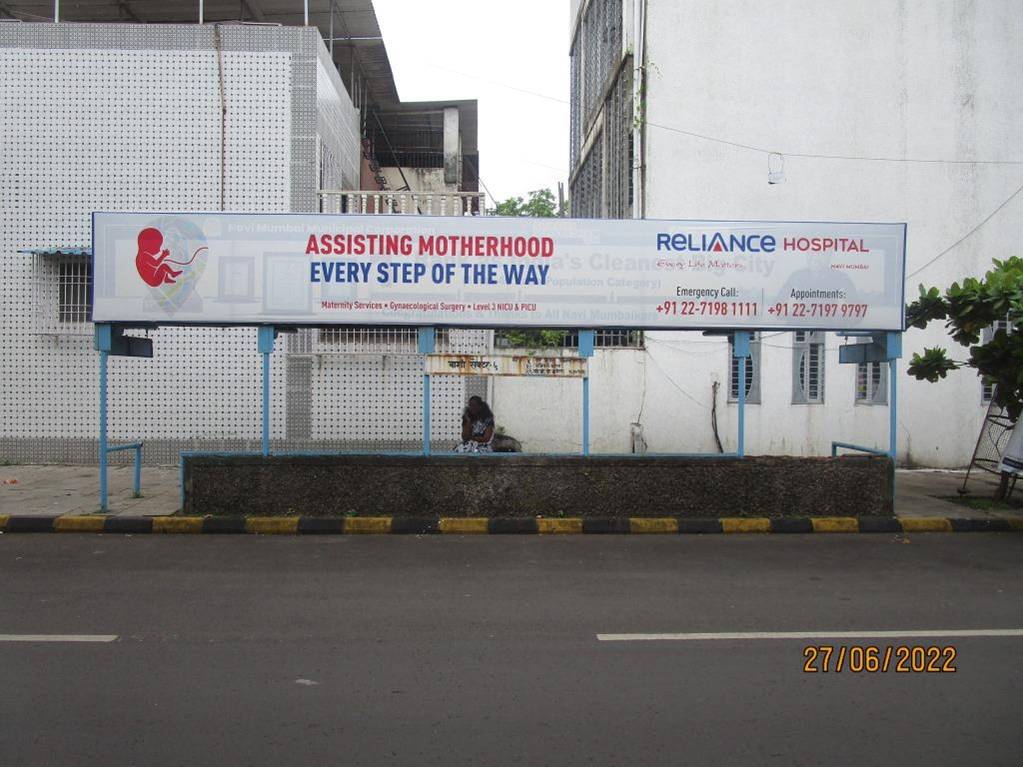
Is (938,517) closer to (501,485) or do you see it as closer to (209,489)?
(501,485)

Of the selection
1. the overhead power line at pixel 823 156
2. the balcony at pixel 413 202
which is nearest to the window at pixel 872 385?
the overhead power line at pixel 823 156

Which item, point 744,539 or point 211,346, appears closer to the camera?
point 744,539

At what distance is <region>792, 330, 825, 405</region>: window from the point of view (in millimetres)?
13211

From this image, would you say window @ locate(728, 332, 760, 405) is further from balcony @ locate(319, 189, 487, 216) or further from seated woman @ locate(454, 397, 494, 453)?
balcony @ locate(319, 189, 487, 216)

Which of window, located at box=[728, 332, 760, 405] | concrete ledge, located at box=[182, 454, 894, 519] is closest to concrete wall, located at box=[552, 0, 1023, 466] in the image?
window, located at box=[728, 332, 760, 405]

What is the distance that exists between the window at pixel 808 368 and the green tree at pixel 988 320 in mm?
2658

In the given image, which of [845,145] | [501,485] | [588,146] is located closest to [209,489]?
[501,485]

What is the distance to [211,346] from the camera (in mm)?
12492

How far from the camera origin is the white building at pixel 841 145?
13.3 meters

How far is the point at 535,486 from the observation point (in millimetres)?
9219

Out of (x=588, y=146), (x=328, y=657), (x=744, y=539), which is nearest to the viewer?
(x=328, y=657)

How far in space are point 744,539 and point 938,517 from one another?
2515 millimetres

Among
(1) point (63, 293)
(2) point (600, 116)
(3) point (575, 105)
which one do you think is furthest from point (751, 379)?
(3) point (575, 105)

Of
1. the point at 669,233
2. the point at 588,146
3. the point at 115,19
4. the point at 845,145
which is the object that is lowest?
the point at 669,233
